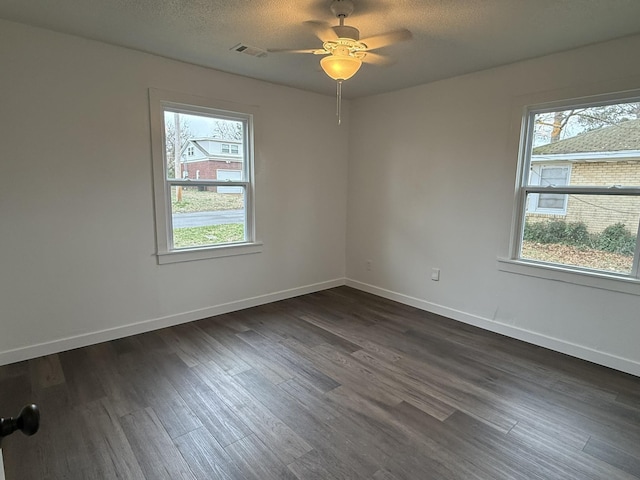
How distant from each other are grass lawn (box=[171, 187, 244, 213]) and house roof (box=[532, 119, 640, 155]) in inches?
121

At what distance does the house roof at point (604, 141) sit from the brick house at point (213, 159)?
3003 millimetres

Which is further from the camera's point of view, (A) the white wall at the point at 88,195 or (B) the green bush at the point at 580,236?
(B) the green bush at the point at 580,236

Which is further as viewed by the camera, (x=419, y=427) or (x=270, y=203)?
(x=270, y=203)

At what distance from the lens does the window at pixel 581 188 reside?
9.18 ft

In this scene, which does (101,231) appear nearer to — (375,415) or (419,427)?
(375,415)

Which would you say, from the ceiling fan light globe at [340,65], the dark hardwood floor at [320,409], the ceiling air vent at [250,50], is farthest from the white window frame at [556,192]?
the ceiling air vent at [250,50]

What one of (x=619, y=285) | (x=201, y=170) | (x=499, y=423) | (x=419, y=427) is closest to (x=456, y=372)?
(x=499, y=423)

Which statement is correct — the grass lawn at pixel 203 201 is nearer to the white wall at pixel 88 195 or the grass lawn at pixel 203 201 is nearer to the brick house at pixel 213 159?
the brick house at pixel 213 159

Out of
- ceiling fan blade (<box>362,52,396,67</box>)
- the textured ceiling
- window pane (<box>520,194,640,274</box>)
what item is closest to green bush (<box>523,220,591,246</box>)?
window pane (<box>520,194,640,274</box>)

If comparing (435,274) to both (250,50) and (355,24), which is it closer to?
(355,24)

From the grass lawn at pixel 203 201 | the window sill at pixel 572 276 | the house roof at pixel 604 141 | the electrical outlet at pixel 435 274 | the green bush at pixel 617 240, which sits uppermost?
the house roof at pixel 604 141

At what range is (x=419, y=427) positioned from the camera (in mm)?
2152

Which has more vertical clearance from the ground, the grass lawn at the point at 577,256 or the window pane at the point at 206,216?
the window pane at the point at 206,216

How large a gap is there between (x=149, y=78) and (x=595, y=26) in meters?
3.48
